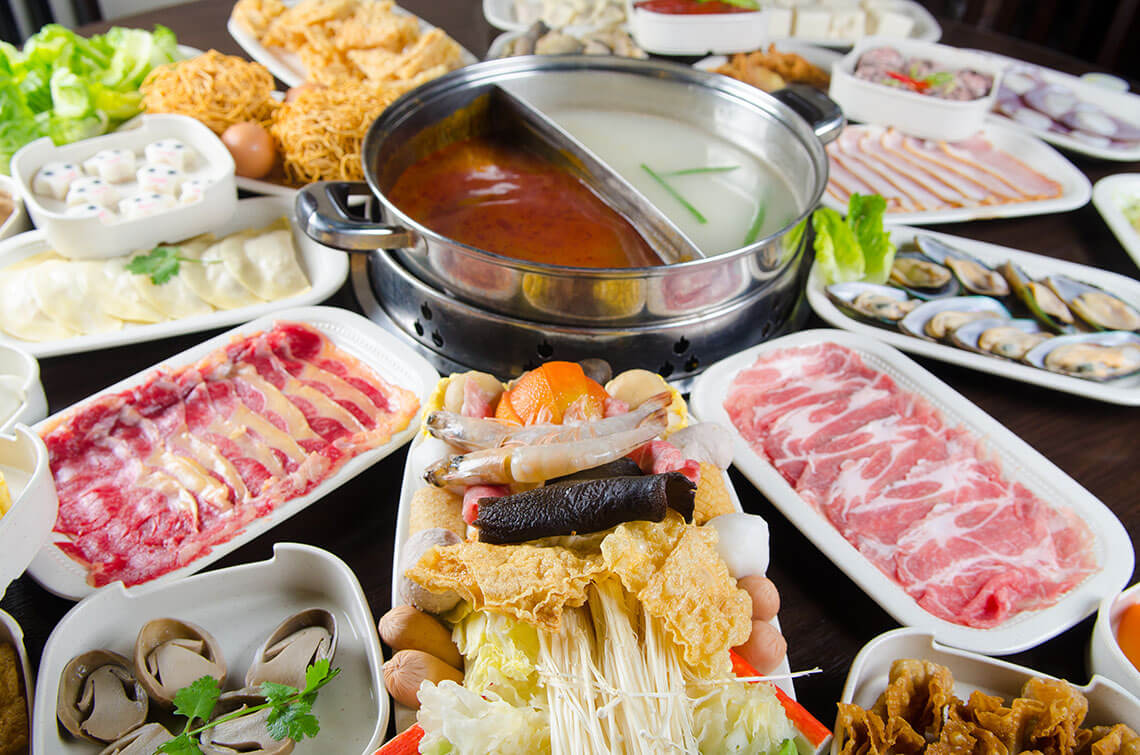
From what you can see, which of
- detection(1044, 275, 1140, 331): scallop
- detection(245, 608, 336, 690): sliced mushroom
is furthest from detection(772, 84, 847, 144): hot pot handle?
detection(245, 608, 336, 690): sliced mushroom

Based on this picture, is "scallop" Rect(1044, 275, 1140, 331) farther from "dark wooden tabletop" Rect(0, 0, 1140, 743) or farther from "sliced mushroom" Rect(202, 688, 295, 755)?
"sliced mushroom" Rect(202, 688, 295, 755)

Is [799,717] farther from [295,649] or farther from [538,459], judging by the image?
[295,649]

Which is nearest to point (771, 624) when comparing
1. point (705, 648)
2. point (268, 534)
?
point (705, 648)

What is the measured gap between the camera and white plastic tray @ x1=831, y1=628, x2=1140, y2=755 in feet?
4.91

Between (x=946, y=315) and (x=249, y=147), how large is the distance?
2.35 metres

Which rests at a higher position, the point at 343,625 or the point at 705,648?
the point at 705,648

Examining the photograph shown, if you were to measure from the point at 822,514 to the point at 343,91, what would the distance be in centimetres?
222

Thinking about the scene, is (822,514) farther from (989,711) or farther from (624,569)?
(624,569)

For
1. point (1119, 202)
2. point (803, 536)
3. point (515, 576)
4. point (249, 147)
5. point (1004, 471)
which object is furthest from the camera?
point (1119, 202)

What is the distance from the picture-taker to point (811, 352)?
236cm

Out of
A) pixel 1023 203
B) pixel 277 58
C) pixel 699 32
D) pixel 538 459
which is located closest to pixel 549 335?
pixel 538 459

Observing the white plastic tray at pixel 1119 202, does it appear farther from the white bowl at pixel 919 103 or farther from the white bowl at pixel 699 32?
the white bowl at pixel 699 32

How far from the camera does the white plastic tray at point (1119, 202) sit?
9.64ft

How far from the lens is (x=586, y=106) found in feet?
9.83
